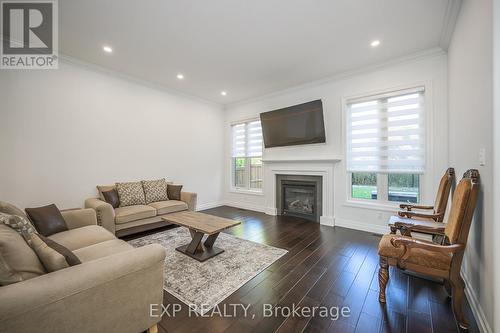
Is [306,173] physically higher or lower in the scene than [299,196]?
higher

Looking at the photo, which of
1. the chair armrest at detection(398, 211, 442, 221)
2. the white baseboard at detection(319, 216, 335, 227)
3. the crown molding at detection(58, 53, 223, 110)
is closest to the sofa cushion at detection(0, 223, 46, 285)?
the crown molding at detection(58, 53, 223, 110)

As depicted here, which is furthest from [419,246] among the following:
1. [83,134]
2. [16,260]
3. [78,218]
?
[83,134]

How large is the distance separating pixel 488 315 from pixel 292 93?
4.38 m

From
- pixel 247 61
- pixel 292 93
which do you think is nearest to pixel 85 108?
pixel 247 61

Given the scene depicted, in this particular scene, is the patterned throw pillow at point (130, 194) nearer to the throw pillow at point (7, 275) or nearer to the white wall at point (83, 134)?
the white wall at point (83, 134)

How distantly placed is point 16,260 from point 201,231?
1.61 meters

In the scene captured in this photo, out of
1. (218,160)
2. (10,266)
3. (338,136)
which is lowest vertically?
(10,266)

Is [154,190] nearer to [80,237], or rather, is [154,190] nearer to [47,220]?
[47,220]

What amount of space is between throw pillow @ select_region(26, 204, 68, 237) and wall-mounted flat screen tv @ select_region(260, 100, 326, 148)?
13.3ft

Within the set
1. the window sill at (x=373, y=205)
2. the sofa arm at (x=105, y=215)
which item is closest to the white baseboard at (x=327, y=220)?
the window sill at (x=373, y=205)

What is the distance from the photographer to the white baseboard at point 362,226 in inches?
143

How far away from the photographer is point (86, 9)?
7.84ft

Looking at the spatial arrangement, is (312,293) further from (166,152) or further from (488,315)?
(166,152)

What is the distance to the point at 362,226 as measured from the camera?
3824mm
